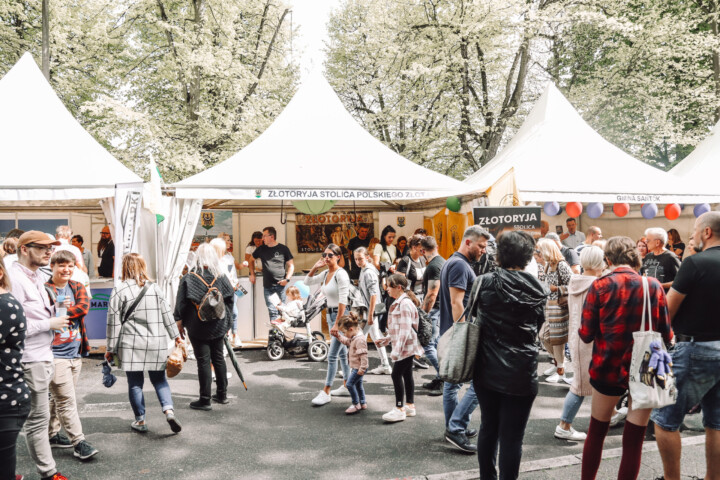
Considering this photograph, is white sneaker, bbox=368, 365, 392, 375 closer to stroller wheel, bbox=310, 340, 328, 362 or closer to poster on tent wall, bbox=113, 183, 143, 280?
stroller wheel, bbox=310, 340, 328, 362

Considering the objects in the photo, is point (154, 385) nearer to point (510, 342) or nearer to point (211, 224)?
point (510, 342)

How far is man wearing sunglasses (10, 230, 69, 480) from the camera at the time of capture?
11.1 feet

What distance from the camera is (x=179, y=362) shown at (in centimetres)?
487

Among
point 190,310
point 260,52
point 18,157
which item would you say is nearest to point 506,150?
point 190,310

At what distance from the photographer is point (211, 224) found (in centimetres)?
1111

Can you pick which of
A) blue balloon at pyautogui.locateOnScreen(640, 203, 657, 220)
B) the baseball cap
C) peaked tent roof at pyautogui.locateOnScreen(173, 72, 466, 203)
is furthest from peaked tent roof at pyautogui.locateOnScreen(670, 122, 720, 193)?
the baseball cap

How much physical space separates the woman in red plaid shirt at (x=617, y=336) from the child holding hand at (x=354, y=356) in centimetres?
230

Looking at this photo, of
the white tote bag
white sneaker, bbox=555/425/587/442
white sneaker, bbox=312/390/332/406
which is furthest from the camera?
white sneaker, bbox=312/390/332/406

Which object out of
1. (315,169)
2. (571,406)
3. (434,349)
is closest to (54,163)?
(315,169)

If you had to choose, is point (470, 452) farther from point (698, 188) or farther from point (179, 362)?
point (698, 188)

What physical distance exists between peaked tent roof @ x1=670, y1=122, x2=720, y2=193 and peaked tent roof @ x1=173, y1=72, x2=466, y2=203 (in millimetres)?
6454

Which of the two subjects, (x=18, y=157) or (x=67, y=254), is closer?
(x=67, y=254)

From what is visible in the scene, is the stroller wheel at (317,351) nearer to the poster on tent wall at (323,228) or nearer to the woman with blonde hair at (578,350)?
the woman with blonde hair at (578,350)

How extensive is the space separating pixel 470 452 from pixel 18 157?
7415 millimetres
